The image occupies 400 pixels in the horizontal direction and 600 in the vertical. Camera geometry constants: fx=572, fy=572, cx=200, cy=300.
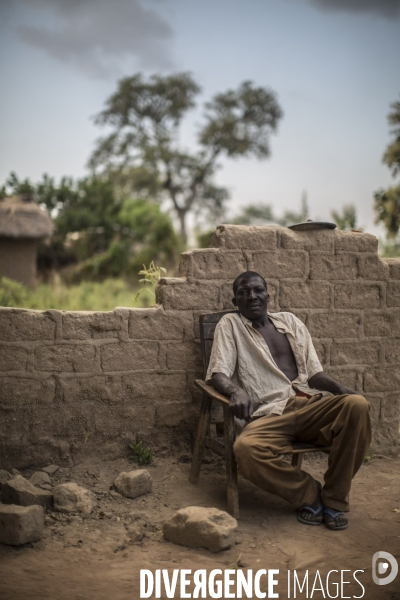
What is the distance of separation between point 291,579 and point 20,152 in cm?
1386

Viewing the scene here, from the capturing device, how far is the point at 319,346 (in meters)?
4.63

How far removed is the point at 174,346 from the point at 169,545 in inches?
60.4

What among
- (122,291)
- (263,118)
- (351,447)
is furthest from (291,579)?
(263,118)

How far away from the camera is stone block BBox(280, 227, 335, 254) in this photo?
15.0 ft

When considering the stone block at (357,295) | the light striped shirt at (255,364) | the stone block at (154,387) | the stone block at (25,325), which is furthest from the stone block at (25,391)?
the stone block at (357,295)

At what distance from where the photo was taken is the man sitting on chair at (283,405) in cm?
342

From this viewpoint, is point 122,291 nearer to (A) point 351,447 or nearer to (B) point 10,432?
(B) point 10,432

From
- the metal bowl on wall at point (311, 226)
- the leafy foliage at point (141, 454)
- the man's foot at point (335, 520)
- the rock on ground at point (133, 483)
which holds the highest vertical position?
the metal bowl on wall at point (311, 226)

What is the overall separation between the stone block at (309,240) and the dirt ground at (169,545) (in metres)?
1.85

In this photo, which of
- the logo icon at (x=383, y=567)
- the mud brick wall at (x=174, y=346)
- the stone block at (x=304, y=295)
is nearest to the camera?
the logo icon at (x=383, y=567)

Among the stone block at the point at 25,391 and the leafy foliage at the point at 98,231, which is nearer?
the stone block at the point at 25,391

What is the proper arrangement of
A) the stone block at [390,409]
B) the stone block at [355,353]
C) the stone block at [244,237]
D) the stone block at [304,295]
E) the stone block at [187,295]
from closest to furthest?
the stone block at [187,295] < the stone block at [244,237] < the stone block at [304,295] < the stone block at [355,353] < the stone block at [390,409]

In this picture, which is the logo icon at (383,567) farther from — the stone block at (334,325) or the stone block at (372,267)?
the stone block at (372,267)

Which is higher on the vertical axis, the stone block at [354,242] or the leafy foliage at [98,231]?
the leafy foliage at [98,231]
